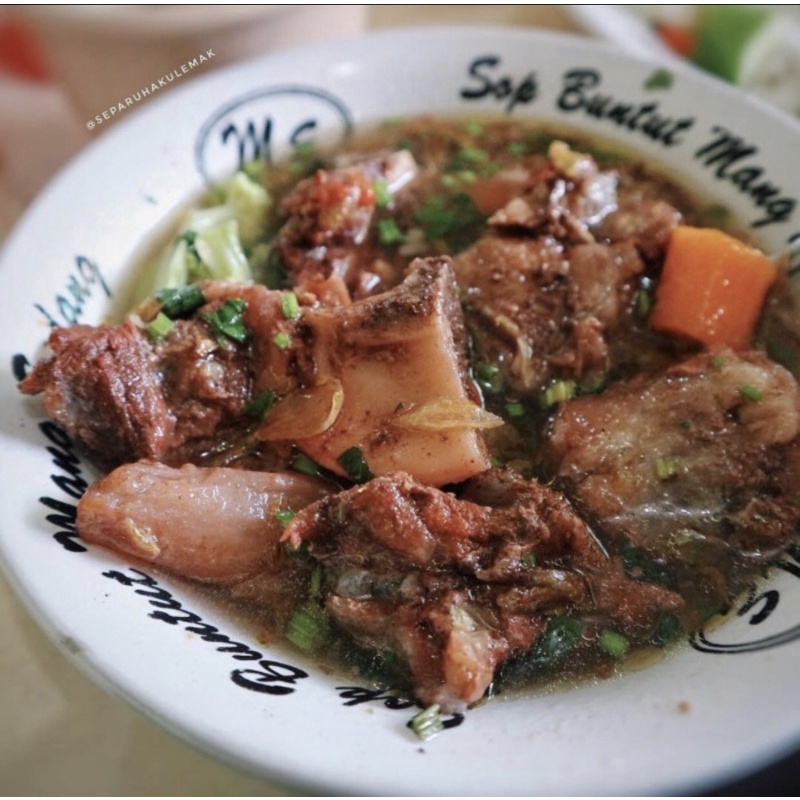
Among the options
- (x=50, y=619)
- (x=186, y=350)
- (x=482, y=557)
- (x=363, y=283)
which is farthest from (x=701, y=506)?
(x=50, y=619)

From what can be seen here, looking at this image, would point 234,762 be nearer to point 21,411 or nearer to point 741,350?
point 21,411

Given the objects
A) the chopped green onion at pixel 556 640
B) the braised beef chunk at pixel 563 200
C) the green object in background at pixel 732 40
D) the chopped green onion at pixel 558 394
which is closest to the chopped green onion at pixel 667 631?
the chopped green onion at pixel 556 640

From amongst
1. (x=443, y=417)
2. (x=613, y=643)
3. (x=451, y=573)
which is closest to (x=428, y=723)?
(x=451, y=573)

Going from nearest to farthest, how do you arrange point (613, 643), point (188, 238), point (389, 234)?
point (613, 643) → point (188, 238) → point (389, 234)

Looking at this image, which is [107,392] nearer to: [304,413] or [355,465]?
[304,413]

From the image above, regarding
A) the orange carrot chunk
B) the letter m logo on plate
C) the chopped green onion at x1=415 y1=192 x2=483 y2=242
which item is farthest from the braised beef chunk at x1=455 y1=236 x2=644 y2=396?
the letter m logo on plate

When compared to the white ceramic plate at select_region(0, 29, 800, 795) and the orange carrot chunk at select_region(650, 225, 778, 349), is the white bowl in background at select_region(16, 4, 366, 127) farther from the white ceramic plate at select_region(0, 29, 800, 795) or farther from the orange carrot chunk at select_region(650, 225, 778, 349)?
the orange carrot chunk at select_region(650, 225, 778, 349)
